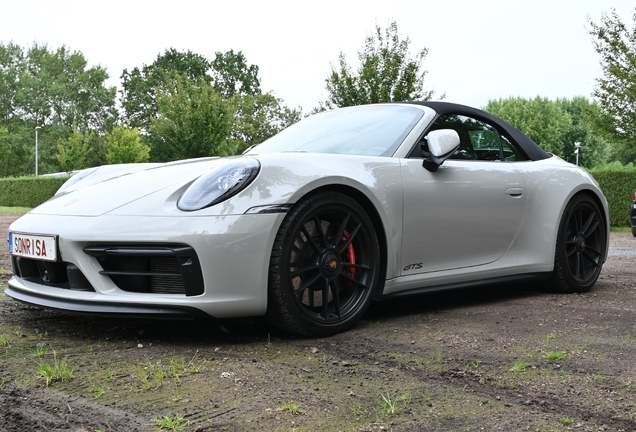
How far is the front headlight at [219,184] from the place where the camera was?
3.27 meters

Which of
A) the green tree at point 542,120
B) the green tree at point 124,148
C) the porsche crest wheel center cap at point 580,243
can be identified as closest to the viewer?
the porsche crest wheel center cap at point 580,243

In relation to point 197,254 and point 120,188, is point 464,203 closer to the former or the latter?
point 197,254

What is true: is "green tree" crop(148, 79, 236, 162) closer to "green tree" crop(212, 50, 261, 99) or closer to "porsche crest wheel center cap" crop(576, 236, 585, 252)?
"porsche crest wheel center cap" crop(576, 236, 585, 252)

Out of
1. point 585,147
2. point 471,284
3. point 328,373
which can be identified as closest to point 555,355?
point 328,373

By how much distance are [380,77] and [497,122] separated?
15.3 meters

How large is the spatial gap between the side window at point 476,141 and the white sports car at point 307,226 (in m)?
0.01

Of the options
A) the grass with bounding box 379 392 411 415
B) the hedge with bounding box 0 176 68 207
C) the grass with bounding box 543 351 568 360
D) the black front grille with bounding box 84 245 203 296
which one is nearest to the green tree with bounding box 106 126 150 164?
the hedge with bounding box 0 176 68 207

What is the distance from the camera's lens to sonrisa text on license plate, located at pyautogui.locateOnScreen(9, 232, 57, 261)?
339cm

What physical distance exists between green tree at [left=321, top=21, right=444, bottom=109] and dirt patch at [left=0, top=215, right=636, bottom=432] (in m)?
16.1

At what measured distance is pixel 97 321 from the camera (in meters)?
3.84

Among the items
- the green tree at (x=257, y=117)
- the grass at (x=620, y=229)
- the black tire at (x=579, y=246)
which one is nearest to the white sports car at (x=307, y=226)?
the black tire at (x=579, y=246)

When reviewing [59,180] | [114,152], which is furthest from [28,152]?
[59,180]

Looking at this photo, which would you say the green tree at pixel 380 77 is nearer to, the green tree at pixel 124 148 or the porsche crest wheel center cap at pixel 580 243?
the porsche crest wheel center cap at pixel 580 243

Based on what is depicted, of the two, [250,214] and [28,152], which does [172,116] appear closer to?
[250,214]
